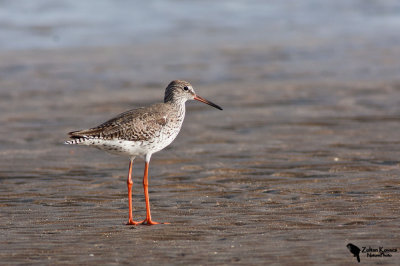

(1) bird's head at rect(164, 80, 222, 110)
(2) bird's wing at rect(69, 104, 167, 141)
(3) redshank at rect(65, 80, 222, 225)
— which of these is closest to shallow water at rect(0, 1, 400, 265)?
(3) redshank at rect(65, 80, 222, 225)

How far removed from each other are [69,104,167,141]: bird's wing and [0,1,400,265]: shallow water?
779 millimetres

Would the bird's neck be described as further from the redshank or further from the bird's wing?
the bird's wing

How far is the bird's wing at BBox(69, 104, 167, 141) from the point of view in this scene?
7949 mm

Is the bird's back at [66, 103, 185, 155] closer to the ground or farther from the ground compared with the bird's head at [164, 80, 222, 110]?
closer to the ground

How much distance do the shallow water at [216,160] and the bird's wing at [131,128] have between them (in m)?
0.78

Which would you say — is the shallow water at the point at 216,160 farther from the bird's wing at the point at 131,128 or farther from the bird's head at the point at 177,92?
the bird's head at the point at 177,92

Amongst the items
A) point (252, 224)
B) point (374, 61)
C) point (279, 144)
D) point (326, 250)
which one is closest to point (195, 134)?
point (279, 144)

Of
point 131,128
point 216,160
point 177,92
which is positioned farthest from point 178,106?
point 216,160

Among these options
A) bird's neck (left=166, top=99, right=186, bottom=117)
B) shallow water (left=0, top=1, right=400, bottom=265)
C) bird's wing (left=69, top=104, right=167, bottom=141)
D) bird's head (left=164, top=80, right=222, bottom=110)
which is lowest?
shallow water (left=0, top=1, right=400, bottom=265)

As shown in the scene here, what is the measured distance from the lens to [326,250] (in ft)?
20.9

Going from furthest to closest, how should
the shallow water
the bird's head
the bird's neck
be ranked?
the bird's head → the bird's neck → the shallow water

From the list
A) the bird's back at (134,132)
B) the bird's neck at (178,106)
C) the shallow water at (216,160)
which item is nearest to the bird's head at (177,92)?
the bird's neck at (178,106)

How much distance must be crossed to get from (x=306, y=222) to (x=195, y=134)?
449 centimetres

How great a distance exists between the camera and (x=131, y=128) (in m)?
8.05
